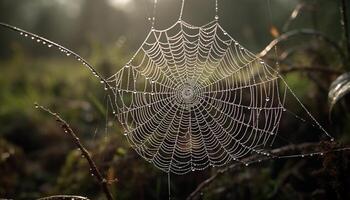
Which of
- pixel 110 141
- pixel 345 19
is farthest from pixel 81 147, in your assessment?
pixel 345 19

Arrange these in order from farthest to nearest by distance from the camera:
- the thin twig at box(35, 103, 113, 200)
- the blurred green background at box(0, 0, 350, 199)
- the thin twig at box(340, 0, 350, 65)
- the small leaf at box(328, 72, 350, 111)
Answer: the blurred green background at box(0, 0, 350, 199) < the thin twig at box(340, 0, 350, 65) < the small leaf at box(328, 72, 350, 111) < the thin twig at box(35, 103, 113, 200)

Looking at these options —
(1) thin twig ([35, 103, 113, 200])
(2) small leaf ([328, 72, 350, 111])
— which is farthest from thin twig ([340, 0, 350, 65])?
(1) thin twig ([35, 103, 113, 200])

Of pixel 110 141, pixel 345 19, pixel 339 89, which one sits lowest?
pixel 339 89

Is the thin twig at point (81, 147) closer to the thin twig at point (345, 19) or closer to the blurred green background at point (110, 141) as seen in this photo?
the blurred green background at point (110, 141)

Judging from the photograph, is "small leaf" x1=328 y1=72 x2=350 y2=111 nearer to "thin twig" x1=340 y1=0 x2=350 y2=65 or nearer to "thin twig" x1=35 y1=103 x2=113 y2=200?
"thin twig" x1=340 y1=0 x2=350 y2=65

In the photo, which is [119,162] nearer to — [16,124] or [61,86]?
[16,124]

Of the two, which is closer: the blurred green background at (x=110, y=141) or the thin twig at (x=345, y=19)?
the thin twig at (x=345, y=19)

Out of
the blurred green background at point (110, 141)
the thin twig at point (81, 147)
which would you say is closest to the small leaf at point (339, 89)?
the blurred green background at point (110, 141)

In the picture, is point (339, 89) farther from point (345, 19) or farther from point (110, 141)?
point (110, 141)
